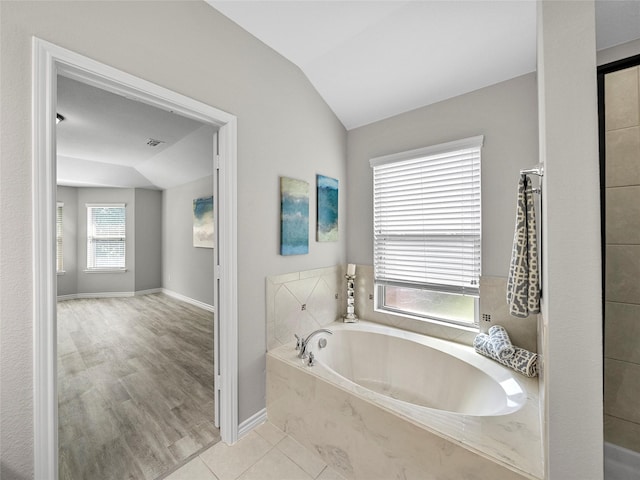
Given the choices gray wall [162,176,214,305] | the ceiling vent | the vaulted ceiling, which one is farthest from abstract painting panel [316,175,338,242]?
gray wall [162,176,214,305]

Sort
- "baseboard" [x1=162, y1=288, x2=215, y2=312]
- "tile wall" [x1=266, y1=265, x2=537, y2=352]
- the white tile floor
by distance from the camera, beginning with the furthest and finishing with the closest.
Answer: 1. "baseboard" [x1=162, y1=288, x2=215, y2=312]
2. "tile wall" [x1=266, y1=265, x2=537, y2=352]
3. the white tile floor

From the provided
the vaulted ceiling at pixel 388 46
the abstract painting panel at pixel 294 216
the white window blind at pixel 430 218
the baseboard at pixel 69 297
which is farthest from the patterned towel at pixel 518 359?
the baseboard at pixel 69 297

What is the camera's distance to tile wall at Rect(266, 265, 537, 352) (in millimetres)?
1982

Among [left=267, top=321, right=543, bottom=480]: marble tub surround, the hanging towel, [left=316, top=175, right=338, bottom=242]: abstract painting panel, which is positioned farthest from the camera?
[left=316, top=175, right=338, bottom=242]: abstract painting panel

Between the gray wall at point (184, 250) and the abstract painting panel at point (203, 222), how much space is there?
11 centimetres

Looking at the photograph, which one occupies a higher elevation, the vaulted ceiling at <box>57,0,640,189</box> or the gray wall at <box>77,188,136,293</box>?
the vaulted ceiling at <box>57,0,640,189</box>

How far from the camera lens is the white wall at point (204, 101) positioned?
1022 mm

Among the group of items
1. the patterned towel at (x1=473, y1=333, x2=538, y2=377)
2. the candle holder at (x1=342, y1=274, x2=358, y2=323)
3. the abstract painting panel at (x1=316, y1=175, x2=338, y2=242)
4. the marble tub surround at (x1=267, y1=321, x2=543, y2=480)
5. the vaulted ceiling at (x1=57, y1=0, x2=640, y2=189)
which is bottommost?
the marble tub surround at (x1=267, y1=321, x2=543, y2=480)

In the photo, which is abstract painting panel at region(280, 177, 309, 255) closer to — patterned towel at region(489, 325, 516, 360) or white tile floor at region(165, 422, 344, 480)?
white tile floor at region(165, 422, 344, 480)

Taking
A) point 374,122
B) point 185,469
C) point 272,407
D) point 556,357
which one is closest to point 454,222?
point 374,122

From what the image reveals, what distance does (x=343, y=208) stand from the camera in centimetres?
284

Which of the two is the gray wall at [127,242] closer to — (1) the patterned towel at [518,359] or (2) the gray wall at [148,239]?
(2) the gray wall at [148,239]

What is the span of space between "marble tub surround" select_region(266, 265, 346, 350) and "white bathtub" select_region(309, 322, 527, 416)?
180 millimetres

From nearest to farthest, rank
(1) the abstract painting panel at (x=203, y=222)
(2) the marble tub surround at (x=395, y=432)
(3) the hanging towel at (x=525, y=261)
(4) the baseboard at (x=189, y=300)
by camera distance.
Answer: (2) the marble tub surround at (x=395, y=432) → (3) the hanging towel at (x=525, y=261) → (1) the abstract painting panel at (x=203, y=222) → (4) the baseboard at (x=189, y=300)
